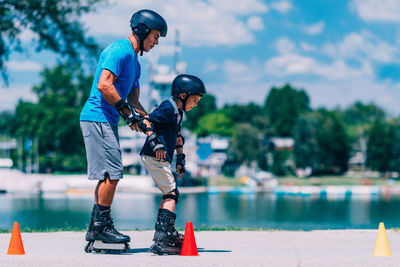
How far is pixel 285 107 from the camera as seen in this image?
12356 cm

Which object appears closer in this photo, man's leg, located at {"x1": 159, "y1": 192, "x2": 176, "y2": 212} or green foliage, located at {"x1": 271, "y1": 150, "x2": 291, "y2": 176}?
man's leg, located at {"x1": 159, "y1": 192, "x2": 176, "y2": 212}

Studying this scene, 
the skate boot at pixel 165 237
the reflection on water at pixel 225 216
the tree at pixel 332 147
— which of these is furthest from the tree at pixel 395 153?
the skate boot at pixel 165 237

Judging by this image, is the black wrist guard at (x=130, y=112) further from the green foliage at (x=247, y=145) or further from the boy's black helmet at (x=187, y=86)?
the green foliage at (x=247, y=145)

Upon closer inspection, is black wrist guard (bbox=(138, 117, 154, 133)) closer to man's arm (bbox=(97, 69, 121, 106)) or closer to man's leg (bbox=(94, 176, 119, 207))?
man's arm (bbox=(97, 69, 121, 106))

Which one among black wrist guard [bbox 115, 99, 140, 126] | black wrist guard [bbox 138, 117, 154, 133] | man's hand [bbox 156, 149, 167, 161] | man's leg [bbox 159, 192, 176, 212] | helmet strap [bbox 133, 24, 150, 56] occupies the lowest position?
man's leg [bbox 159, 192, 176, 212]

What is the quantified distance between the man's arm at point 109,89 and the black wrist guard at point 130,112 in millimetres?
15

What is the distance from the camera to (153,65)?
64.9 metres

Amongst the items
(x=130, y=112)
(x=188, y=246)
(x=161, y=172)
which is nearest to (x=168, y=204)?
(x=161, y=172)

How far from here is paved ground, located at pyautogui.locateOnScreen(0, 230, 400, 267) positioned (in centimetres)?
476

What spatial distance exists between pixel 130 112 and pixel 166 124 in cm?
48

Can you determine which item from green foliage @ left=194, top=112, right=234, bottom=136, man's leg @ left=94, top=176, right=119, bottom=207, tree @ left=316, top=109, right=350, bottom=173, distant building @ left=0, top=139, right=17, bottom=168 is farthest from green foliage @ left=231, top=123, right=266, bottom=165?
man's leg @ left=94, top=176, right=119, bottom=207

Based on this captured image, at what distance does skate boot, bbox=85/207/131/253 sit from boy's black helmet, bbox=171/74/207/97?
1337 mm

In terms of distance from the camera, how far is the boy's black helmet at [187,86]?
227 inches

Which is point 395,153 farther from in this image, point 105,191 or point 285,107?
point 105,191
